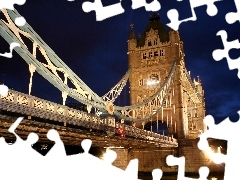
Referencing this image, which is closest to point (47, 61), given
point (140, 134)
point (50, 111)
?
point (50, 111)

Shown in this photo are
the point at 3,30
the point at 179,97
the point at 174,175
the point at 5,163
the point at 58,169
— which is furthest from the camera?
the point at 179,97

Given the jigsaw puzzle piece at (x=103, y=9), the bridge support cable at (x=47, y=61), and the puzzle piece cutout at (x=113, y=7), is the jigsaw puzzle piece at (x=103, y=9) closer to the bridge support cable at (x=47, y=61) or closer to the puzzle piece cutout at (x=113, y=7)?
the puzzle piece cutout at (x=113, y=7)

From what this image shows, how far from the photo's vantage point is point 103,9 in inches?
253

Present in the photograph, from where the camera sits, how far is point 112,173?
13523mm

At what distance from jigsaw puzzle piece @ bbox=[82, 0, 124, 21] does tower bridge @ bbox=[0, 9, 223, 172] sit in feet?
21.7

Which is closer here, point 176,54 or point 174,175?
point 174,175

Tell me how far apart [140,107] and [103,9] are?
40.5 metres

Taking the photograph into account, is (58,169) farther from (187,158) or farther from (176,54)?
(176,54)

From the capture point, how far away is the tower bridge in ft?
49.3

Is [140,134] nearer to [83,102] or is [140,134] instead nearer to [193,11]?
[83,102]

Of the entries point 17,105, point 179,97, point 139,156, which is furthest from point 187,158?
point 17,105

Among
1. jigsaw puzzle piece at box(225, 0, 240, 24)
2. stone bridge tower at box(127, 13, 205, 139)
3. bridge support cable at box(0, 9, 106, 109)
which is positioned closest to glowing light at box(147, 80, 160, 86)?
stone bridge tower at box(127, 13, 205, 139)

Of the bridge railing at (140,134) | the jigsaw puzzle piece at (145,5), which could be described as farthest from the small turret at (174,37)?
the jigsaw puzzle piece at (145,5)

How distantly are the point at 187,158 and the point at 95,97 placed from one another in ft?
78.5
